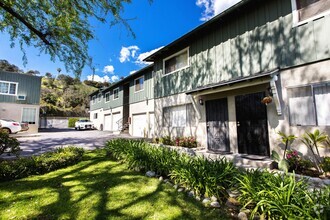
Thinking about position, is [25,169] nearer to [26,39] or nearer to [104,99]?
[26,39]

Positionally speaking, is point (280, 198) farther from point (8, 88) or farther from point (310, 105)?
point (8, 88)

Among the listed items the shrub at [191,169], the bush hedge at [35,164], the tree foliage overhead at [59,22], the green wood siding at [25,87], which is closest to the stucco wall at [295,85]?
the shrub at [191,169]

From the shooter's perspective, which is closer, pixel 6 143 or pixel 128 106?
pixel 6 143

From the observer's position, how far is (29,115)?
19.4m

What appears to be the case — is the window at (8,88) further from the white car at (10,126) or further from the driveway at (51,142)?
the driveway at (51,142)

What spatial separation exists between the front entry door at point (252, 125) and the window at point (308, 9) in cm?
266

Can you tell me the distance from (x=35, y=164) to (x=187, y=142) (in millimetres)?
6350

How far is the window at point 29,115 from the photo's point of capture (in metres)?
19.1

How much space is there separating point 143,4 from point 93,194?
751 centimetres

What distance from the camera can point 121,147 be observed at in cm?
752

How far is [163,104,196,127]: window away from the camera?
31.4 feet

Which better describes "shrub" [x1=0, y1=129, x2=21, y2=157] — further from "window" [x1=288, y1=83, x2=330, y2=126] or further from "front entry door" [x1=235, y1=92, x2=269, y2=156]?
"window" [x1=288, y1=83, x2=330, y2=126]

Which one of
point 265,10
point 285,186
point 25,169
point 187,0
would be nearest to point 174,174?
point 285,186

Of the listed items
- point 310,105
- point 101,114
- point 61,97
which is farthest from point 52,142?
point 61,97
